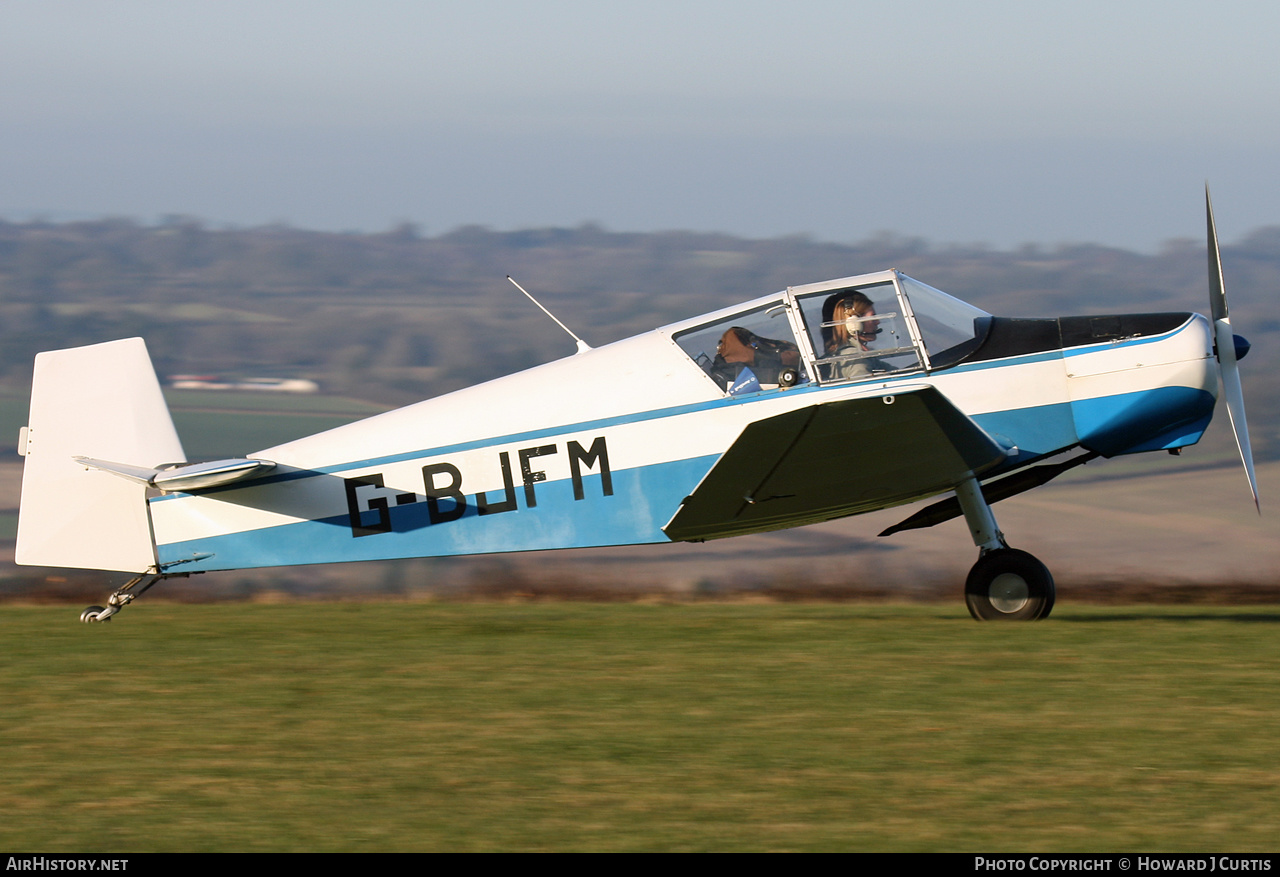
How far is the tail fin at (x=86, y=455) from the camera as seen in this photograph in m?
8.93

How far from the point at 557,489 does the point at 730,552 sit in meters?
21.6

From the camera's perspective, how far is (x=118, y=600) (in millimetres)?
9250

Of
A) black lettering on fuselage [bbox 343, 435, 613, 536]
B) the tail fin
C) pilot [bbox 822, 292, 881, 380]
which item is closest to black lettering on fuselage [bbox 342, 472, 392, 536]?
black lettering on fuselage [bbox 343, 435, 613, 536]

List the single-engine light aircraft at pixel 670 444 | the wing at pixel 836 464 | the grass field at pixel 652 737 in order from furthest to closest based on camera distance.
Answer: the single-engine light aircraft at pixel 670 444 → the wing at pixel 836 464 → the grass field at pixel 652 737

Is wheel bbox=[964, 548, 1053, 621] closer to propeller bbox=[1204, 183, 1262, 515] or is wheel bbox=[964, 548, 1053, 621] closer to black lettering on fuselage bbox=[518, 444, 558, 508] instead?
propeller bbox=[1204, 183, 1262, 515]

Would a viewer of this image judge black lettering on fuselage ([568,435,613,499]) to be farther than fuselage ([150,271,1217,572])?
Yes

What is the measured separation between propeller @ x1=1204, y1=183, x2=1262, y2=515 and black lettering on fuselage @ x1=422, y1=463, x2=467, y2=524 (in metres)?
4.83

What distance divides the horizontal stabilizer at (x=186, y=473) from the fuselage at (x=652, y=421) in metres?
0.32

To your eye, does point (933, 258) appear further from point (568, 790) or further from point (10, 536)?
point (568, 790)

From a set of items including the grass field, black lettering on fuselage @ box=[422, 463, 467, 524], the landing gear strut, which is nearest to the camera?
the grass field

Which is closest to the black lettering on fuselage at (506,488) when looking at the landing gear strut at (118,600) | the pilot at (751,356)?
the pilot at (751,356)

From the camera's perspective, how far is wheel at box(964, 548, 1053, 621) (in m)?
8.19

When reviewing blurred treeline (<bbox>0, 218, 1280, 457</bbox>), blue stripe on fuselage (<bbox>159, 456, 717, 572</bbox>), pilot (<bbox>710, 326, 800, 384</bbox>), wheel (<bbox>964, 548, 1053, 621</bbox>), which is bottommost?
wheel (<bbox>964, 548, 1053, 621</bbox>)

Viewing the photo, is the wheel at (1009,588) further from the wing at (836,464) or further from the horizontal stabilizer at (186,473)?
the horizontal stabilizer at (186,473)
